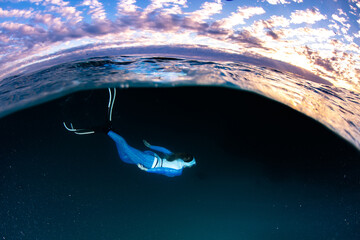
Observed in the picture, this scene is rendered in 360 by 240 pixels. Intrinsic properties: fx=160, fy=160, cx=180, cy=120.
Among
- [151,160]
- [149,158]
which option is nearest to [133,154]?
[149,158]

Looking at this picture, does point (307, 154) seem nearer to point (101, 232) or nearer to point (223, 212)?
point (223, 212)

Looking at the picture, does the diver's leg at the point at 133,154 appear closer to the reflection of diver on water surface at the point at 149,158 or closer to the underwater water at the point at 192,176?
the reflection of diver on water surface at the point at 149,158

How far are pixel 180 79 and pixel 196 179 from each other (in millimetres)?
15784

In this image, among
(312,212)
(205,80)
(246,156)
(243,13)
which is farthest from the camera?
(246,156)

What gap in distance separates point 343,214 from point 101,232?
3293 cm

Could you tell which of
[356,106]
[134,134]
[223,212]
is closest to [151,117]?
[134,134]

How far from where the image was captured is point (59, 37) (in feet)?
23.5

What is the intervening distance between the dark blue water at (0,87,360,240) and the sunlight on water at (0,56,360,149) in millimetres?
5879

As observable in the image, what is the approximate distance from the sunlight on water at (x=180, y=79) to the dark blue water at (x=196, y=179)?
231 inches

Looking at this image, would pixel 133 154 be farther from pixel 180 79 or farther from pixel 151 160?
pixel 180 79

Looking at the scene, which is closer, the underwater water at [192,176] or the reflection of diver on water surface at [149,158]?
the reflection of diver on water surface at [149,158]

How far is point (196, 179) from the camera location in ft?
70.8

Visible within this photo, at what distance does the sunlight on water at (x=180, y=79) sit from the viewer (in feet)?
30.3

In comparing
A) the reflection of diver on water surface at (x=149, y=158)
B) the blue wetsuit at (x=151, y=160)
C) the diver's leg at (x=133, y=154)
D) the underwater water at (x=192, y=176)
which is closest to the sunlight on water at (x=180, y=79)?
the reflection of diver on water surface at (x=149, y=158)
